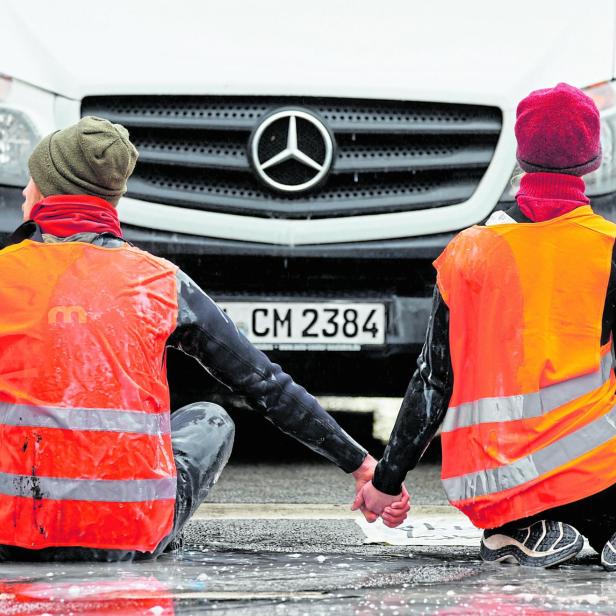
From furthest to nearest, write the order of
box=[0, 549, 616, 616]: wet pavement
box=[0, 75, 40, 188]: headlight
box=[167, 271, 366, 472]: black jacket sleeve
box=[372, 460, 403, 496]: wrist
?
box=[0, 75, 40, 188]: headlight → box=[372, 460, 403, 496]: wrist → box=[167, 271, 366, 472]: black jacket sleeve → box=[0, 549, 616, 616]: wet pavement

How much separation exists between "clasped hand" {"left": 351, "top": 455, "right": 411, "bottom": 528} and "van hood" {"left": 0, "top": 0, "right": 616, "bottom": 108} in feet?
6.65

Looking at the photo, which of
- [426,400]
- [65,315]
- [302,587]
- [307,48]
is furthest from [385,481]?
[307,48]

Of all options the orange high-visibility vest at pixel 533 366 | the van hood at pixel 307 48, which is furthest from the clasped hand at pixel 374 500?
the van hood at pixel 307 48

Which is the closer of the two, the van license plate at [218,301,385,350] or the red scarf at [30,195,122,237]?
the red scarf at [30,195,122,237]

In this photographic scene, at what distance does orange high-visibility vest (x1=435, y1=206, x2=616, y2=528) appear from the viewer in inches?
148

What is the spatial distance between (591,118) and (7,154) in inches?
97.0

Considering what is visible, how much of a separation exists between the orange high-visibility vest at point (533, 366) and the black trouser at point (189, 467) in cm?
70

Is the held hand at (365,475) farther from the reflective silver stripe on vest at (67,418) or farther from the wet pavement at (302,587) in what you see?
the reflective silver stripe on vest at (67,418)

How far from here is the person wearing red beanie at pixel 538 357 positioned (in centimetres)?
378

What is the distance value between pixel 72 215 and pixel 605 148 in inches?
103

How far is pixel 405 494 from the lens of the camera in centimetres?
417

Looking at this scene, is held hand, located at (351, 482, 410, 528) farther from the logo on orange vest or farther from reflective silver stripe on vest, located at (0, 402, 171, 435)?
the logo on orange vest

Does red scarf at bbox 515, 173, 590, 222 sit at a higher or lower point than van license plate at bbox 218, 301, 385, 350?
higher

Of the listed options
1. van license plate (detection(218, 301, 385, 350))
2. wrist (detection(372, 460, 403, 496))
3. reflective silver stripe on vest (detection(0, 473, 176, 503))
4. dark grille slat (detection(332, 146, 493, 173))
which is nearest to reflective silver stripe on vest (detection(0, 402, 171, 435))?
reflective silver stripe on vest (detection(0, 473, 176, 503))
